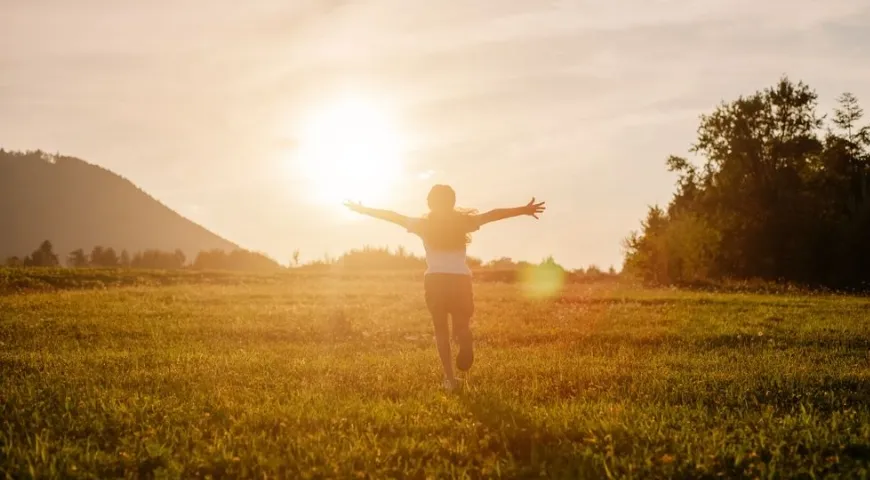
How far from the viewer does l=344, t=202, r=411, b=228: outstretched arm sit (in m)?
9.95

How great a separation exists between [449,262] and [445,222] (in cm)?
56

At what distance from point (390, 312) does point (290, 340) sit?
7382 millimetres

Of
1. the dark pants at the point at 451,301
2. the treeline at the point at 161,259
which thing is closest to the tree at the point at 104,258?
the treeline at the point at 161,259

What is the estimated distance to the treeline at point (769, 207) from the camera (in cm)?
4709

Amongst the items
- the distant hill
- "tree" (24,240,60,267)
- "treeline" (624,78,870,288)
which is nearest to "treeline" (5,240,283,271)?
"tree" (24,240,60,267)

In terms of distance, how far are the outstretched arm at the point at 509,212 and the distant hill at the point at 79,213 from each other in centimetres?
16332

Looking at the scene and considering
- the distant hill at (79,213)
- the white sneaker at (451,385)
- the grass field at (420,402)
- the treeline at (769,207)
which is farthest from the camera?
the distant hill at (79,213)

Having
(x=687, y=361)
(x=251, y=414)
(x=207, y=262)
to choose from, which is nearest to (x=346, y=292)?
(x=687, y=361)

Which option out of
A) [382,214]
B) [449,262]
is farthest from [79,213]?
[449,262]

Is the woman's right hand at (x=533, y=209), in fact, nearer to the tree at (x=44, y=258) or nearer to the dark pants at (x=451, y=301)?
the dark pants at (x=451, y=301)

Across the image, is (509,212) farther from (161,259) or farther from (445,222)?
(161,259)

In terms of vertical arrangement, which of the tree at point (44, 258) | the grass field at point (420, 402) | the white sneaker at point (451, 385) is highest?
the tree at point (44, 258)

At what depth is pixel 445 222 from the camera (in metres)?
9.52

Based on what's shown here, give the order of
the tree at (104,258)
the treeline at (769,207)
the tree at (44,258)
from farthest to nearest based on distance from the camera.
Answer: the tree at (104,258) → the tree at (44,258) → the treeline at (769,207)
